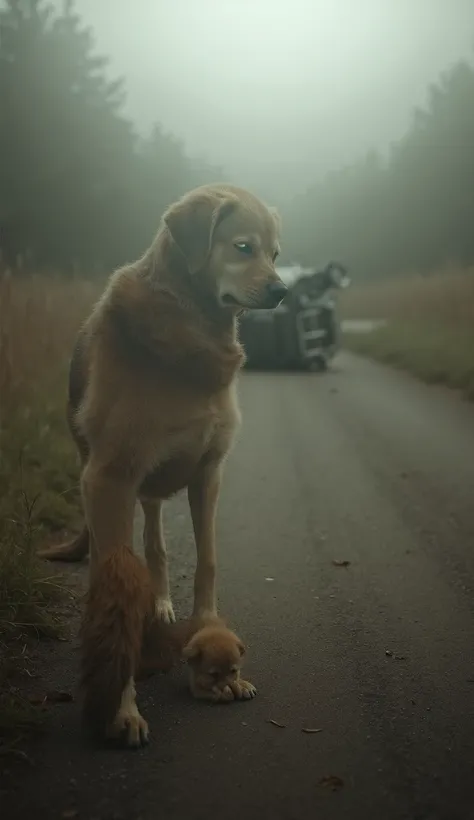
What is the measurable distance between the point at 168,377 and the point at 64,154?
74.4ft

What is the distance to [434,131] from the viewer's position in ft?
178

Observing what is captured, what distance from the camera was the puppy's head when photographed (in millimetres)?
3266

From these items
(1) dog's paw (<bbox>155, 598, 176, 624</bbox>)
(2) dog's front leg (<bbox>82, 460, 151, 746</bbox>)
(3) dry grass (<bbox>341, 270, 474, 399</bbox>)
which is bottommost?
(3) dry grass (<bbox>341, 270, 474, 399</bbox>)

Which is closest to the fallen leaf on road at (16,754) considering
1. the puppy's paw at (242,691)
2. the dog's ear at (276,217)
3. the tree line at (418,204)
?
the puppy's paw at (242,691)

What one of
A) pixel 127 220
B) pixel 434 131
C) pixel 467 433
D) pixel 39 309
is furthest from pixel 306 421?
pixel 434 131

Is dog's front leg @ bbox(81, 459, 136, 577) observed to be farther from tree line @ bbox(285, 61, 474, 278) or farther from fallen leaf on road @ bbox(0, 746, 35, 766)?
tree line @ bbox(285, 61, 474, 278)

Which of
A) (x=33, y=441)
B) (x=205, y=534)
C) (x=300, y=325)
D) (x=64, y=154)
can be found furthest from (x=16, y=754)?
(x=64, y=154)

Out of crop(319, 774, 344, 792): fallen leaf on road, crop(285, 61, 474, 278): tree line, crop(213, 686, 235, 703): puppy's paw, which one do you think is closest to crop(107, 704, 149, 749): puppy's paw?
crop(213, 686, 235, 703): puppy's paw

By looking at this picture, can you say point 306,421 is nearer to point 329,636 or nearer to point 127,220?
point 329,636

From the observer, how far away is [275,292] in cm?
402

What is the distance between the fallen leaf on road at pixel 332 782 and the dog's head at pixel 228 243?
76.1 inches

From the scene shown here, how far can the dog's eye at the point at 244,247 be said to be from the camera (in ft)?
13.2

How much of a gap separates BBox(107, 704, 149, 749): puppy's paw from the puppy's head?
15.8 inches

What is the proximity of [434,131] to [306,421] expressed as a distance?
47.6 m
